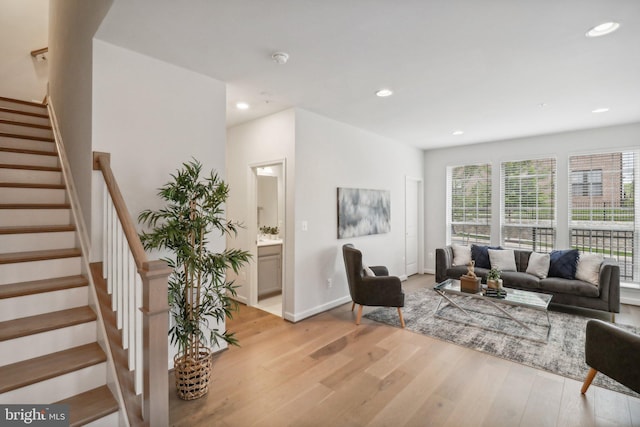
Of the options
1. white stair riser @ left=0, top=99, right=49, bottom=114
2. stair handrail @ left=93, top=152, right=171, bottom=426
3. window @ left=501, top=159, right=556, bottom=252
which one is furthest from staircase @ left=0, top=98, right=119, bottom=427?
window @ left=501, top=159, right=556, bottom=252

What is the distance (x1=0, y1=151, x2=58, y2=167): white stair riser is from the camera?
292 centimetres

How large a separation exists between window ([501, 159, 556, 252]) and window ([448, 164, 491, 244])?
29cm

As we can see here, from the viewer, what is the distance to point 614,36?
2262 mm

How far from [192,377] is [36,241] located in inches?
63.3

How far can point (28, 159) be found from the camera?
3.06 meters

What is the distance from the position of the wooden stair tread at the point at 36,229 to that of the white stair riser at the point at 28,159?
948mm

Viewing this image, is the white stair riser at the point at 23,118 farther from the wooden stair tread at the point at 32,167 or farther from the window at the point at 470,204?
the window at the point at 470,204

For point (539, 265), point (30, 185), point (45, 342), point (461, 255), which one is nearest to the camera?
point (45, 342)

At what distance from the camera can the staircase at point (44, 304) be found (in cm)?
170

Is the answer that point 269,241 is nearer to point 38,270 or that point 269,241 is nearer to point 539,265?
point 38,270

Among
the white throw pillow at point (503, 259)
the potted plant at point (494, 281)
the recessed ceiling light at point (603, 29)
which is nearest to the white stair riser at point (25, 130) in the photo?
the recessed ceiling light at point (603, 29)

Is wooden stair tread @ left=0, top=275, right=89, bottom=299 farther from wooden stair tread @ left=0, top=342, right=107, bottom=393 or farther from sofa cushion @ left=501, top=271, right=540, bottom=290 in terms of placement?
sofa cushion @ left=501, top=271, right=540, bottom=290

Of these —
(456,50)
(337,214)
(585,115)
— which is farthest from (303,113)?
(585,115)

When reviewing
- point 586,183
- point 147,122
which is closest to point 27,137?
point 147,122
